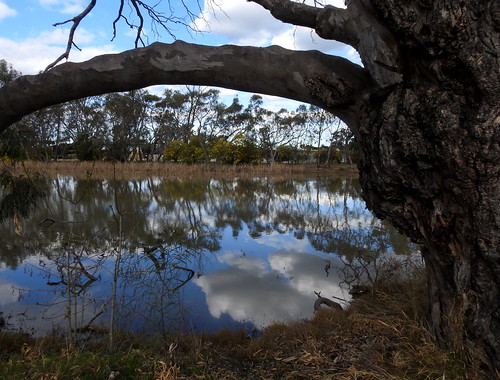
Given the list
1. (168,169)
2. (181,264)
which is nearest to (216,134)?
(168,169)

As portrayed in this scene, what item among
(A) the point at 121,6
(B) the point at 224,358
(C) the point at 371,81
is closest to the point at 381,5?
(C) the point at 371,81

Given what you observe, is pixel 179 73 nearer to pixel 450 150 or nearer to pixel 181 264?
pixel 450 150

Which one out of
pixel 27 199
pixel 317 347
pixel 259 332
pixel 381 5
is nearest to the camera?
pixel 381 5

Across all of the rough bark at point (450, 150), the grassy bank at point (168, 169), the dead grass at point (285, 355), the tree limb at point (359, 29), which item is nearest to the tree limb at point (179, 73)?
the tree limb at point (359, 29)

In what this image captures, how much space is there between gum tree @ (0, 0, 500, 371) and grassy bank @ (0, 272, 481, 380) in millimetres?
289

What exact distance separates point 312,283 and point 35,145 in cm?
415

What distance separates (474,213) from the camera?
1816 mm

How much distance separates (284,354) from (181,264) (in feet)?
8.65

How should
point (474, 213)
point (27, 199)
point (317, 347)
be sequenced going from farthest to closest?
point (27, 199) → point (317, 347) → point (474, 213)

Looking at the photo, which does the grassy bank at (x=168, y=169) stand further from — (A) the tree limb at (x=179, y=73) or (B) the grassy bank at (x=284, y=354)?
(A) the tree limb at (x=179, y=73)

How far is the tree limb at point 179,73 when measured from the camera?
2414 millimetres

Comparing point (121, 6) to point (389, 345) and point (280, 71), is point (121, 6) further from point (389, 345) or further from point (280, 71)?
point (389, 345)

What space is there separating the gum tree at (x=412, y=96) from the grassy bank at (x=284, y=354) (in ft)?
0.95

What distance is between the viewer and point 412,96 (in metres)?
1.95
